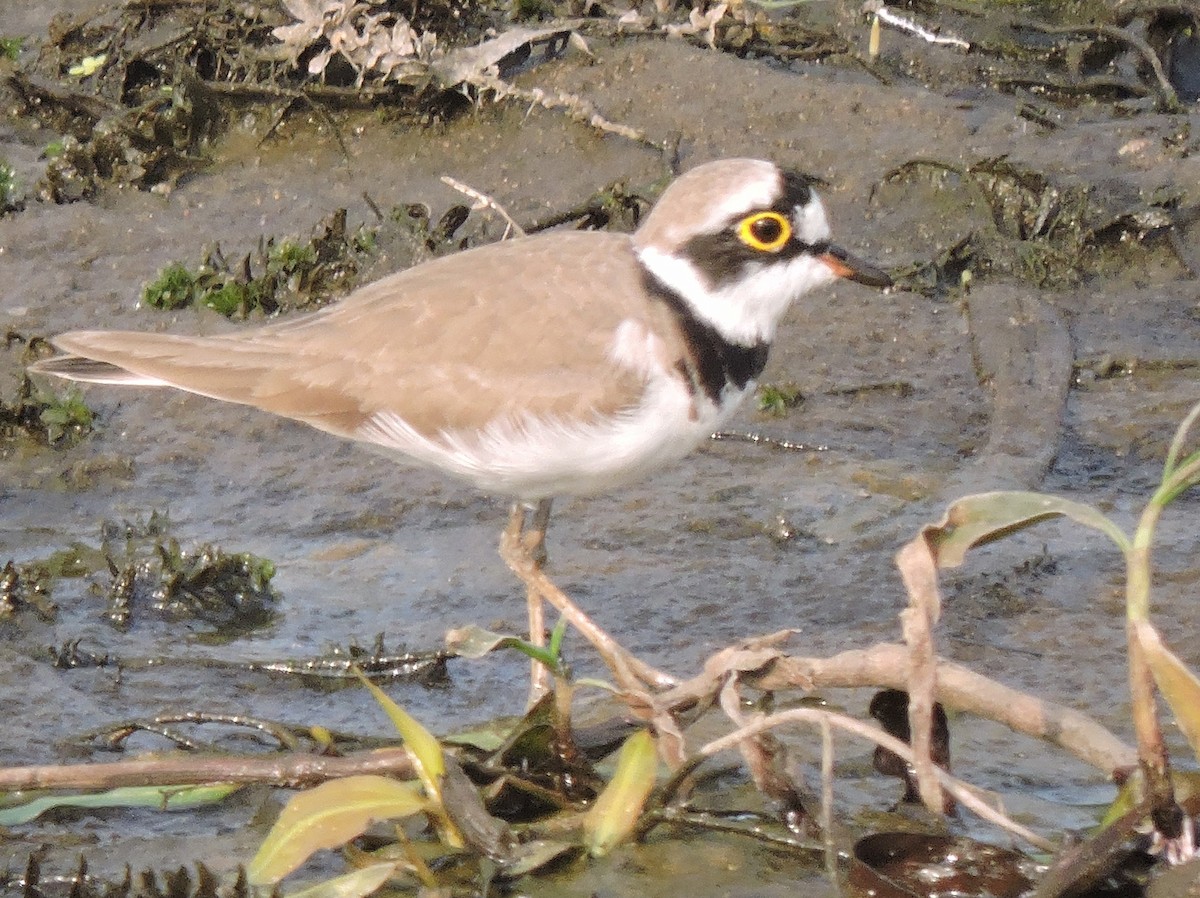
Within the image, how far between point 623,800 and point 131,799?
3.76 ft

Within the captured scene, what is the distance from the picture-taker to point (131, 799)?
151 inches

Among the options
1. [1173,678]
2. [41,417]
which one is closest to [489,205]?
[41,417]

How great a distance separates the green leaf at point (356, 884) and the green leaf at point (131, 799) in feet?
1.63

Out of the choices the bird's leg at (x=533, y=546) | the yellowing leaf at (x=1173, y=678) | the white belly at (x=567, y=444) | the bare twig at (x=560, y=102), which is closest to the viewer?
the yellowing leaf at (x=1173, y=678)

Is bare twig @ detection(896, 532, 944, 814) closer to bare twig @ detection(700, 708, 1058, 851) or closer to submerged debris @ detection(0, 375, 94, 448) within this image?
bare twig @ detection(700, 708, 1058, 851)

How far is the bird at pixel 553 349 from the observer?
4309 millimetres

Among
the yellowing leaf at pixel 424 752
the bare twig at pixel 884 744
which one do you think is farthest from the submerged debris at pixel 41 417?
the bare twig at pixel 884 744

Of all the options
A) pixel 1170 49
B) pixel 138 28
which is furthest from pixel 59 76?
pixel 1170 49

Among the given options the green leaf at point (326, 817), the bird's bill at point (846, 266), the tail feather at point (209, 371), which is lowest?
the green leaf at point (326, 817)

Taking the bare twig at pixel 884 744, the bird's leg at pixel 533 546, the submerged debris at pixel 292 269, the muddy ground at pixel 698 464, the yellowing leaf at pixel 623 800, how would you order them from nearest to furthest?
the bare twig at pixel 884 744 < the yellowing leaf at pixel 623 800 < the muddy ground at pixel 698 464 < the bird's leg at pixel 533 546 < the submerged debris at pixel 292 269

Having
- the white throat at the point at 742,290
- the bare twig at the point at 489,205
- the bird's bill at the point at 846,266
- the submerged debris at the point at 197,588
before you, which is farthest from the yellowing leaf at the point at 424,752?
the bare twig at the point at 489,205

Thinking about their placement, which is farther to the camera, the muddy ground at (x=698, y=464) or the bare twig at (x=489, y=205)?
the bare twig at (x=489, y=205)

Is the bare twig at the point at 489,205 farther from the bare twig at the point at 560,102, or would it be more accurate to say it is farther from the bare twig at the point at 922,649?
the bare twig at the point at 922,649

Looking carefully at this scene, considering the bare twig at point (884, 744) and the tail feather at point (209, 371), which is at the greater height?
the tail feather at point (209, 371)
